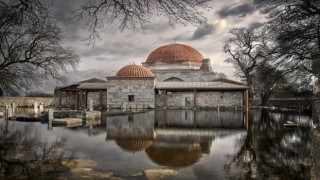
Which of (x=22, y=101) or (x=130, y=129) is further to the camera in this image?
(x=22, y=101)

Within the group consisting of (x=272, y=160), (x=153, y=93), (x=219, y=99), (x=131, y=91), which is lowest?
(x=272, y=160)

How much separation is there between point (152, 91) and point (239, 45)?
42.8 feet

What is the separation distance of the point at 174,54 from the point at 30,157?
3569 centimetres

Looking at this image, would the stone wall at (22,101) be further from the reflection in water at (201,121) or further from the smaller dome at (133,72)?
the reflection in water at (201,121)

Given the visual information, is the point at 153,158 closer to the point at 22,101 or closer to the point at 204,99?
the point at 204,99

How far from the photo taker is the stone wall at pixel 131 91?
3136 cm

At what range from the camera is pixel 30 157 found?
593cm

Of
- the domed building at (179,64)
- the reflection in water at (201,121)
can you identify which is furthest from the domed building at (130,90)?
the reflection in water at (201,121)

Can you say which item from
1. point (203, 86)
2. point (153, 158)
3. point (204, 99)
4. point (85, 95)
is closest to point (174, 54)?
point (204, 99)

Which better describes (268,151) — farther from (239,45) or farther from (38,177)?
(239,45)

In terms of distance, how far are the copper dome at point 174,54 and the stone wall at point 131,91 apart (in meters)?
9.67

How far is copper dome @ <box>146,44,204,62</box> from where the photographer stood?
40.3m

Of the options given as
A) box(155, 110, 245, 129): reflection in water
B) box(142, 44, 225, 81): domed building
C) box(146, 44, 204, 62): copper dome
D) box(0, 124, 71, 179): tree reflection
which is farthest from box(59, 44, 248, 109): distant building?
box(0, 124, 71, 179): tree reflection

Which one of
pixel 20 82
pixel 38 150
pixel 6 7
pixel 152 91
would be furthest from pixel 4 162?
pixel 152 91
